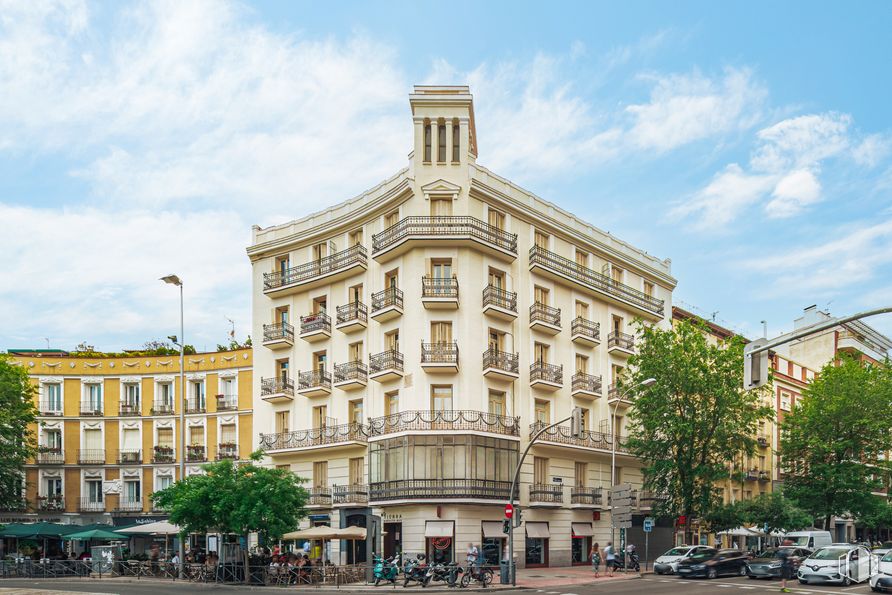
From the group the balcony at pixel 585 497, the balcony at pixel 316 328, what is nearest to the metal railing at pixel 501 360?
the balcony at pixel 585 497

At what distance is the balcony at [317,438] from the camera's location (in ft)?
147

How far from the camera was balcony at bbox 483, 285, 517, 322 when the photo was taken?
142ft

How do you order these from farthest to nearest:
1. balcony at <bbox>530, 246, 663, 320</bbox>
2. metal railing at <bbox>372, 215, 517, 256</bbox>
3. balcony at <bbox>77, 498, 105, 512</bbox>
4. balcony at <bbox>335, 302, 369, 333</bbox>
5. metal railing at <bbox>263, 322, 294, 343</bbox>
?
balcony at <bbox>77, 498, 105, 512</bbox>
metal railing at <bbox>263, 322, 294, 343</bbox>
balcony at <bbox>530, 246, 663, 320</bbox>
balcony at <bbox>335, 302, 369, 333</bbox>
metal railing at <bbox>372, 215, 517, 256</bbox>

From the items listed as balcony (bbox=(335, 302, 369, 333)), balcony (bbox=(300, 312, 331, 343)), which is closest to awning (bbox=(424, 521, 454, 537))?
balcony (bbox=(335, 302, 369, 333))

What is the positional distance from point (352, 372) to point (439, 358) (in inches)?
230

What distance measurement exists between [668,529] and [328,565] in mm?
26179

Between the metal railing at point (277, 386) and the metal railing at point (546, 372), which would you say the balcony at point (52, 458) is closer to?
the metal railing at point (277, 386)

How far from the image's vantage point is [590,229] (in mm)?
51688

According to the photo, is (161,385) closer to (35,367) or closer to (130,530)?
(35,367)

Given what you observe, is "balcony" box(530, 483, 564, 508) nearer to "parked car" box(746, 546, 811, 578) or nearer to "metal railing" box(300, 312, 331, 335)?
"parked car" box(746, 546, 811, 578)

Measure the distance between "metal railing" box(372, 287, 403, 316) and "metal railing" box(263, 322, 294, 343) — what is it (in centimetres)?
766

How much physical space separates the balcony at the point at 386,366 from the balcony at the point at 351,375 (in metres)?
0.78

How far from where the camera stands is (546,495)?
44.8m

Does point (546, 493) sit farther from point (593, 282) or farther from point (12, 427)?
point (12, 427)
